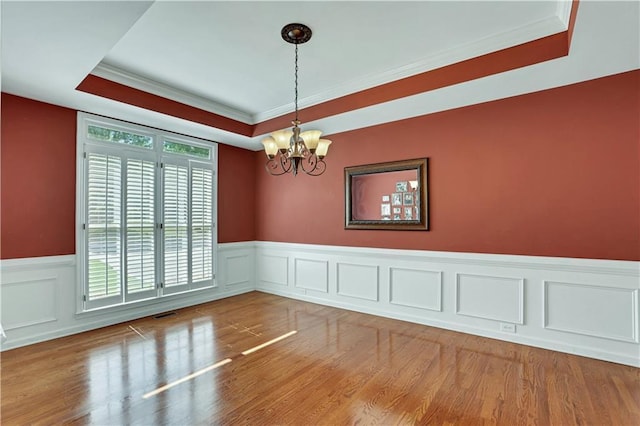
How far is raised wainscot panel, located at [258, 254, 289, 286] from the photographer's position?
17.5 ft

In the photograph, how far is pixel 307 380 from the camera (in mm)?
2572

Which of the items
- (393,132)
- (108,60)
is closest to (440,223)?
(393,132)

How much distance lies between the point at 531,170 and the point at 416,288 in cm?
182

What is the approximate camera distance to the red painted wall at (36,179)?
3209mm

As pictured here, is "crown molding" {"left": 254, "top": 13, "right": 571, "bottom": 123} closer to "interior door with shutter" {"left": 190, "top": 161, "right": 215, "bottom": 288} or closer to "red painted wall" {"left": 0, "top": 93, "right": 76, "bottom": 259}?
"interior door with shutter" {"left": 190, "top": 161, "right": 215, "bottom": 288}

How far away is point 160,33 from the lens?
2.66 metres

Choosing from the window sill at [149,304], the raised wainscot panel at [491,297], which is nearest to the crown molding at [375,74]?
the raised wainscot panel at [491,297]

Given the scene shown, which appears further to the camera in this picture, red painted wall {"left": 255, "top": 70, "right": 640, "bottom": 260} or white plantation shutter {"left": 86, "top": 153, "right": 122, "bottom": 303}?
white plantation shutter {"left": 86, "top": 153, "right": 122, "bottom": 303}

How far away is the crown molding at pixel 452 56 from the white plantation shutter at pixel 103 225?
8.32 ft

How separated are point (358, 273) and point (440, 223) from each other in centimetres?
133

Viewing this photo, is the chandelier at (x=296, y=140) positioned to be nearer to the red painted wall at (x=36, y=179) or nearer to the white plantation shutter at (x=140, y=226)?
the white plantation shutter at (x=140, y=226)

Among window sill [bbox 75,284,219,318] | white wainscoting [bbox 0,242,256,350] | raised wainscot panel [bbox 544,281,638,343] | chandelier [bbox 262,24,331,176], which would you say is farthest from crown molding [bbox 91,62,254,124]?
raised wainscot panel [bbox 544,281,638,343]

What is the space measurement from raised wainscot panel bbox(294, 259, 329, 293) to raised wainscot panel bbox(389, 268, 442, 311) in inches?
42.5

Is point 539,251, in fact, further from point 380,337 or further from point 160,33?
point 160,33
